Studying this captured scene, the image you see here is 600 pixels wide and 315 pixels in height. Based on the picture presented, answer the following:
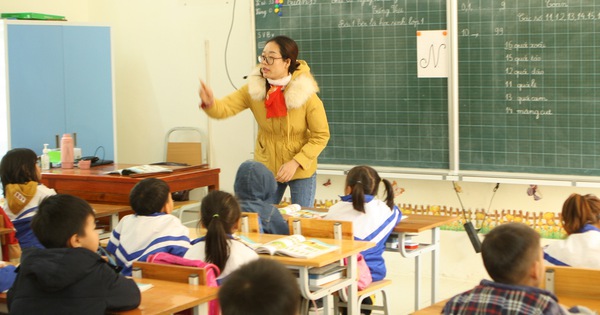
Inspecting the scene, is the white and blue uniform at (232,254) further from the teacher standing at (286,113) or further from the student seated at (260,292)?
the student seated at (260,292)

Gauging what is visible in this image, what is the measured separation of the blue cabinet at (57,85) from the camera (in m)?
6.93

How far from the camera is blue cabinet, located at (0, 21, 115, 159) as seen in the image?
6.93 meters

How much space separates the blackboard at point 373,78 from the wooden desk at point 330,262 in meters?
2.27

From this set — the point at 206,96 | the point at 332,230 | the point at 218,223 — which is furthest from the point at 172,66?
the point at 218,223

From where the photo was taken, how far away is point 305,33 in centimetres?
661

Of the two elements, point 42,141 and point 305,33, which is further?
point 42,141

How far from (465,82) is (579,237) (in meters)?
2.56

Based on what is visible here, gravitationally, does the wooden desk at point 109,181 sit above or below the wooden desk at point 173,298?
above

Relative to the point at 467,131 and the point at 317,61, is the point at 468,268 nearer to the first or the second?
the point at 467,131

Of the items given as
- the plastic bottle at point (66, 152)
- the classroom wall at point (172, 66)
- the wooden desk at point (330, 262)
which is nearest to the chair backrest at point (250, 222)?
the wooden desk at point (330, 262)

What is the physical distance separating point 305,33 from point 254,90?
4.62 feet

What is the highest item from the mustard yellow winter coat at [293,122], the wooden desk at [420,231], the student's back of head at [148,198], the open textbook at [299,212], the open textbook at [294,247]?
the mustard yellow winter coat at [293,122]

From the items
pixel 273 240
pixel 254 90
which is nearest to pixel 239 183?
pixel 273 240

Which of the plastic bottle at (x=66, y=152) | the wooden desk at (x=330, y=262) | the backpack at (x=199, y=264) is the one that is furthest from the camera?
the plastic bottle at (x=66, y=152)
